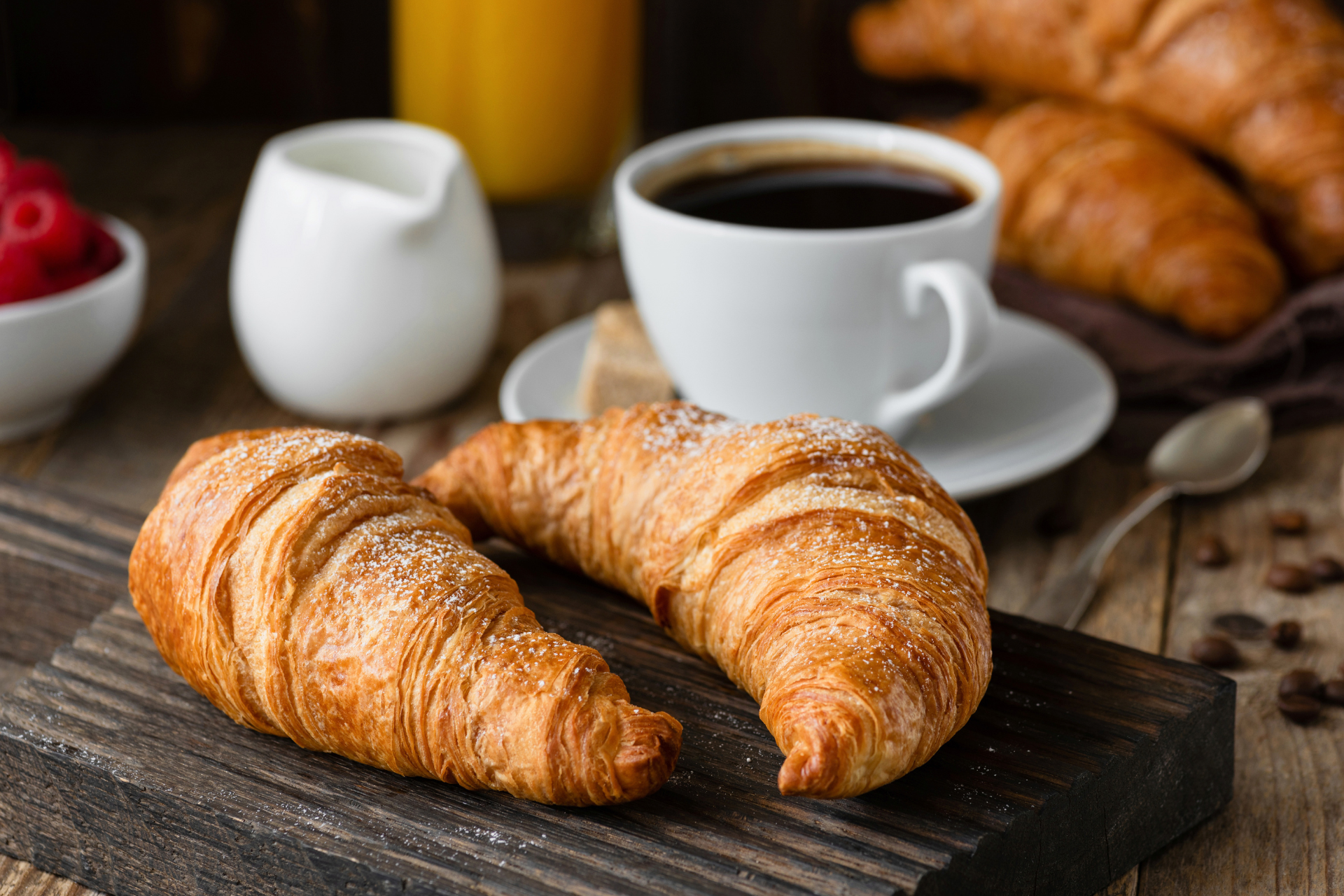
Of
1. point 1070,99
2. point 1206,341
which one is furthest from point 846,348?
point 1070,99

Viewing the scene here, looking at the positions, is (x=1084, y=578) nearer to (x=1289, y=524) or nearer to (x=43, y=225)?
(x=1289, y=524)

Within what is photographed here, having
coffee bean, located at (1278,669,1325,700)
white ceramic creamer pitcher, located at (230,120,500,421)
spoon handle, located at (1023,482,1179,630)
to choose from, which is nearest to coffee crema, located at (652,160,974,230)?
white ceramic creamer pitcher, located at (230,120,500,421)

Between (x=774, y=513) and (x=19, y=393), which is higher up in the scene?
(x=774, y=513)

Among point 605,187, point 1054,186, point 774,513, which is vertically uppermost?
point 774,513

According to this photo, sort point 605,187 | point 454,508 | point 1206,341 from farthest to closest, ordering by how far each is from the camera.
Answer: point 605,187 → point 1206,341 → point 454,508

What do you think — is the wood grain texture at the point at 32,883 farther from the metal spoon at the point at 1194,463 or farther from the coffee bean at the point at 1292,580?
the coffee bean at the point at 1292,580

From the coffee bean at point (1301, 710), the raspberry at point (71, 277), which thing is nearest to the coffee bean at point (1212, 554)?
the coffee bean at point (1301, 710)

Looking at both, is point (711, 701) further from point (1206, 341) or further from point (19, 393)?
point (1206, 341)
